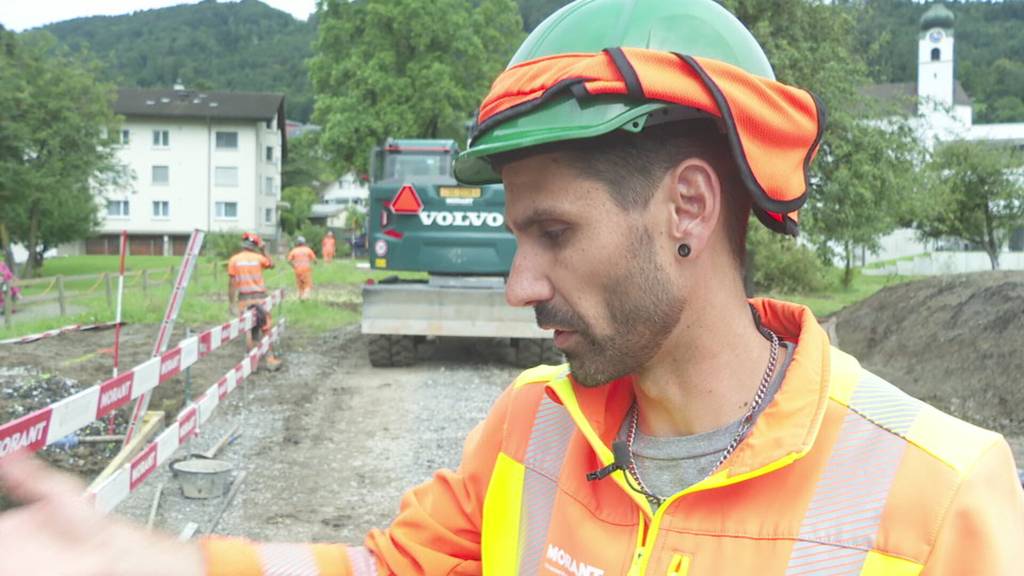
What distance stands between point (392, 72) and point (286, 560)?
39.7m

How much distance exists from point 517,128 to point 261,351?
1175cm

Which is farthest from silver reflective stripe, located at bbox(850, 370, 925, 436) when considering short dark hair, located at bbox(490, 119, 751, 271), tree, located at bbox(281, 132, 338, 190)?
tree, located at bbox(281, 132, 338, 190)

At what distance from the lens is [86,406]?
16.7 feet

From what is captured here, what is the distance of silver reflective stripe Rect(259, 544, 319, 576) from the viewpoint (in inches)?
70.3

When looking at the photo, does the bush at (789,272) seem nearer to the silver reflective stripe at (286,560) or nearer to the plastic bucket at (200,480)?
the plastic bucket at (200,480)

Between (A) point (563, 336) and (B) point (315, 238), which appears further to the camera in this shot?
(B) point (315, 238)

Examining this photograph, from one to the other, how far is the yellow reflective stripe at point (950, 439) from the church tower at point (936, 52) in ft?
348

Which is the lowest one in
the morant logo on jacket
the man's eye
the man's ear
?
the morant logo on jacket

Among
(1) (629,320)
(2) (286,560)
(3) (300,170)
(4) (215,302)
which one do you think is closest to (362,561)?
(2) (286,560)

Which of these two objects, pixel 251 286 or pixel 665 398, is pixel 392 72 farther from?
pixel 665 398

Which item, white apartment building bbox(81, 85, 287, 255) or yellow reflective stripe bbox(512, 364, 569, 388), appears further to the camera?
white apartment building bbox(81, 85, 287, 255)

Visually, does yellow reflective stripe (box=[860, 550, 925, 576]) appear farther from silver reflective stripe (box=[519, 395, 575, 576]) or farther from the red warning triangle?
the red warning triangle

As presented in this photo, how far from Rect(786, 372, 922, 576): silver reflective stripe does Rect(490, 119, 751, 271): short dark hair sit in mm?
467

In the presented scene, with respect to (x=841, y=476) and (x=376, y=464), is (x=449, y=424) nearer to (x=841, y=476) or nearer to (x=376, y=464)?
(x=376, y=464)
